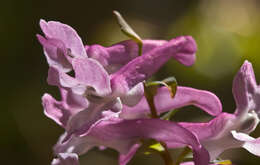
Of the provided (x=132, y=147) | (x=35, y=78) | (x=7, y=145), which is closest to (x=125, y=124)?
(x=132, y=147)

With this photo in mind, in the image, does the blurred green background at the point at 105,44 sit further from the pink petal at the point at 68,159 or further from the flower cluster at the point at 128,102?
the pink petal at the point at 68,159

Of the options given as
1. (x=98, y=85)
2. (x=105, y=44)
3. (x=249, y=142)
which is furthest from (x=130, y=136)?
(x=105, y=44)

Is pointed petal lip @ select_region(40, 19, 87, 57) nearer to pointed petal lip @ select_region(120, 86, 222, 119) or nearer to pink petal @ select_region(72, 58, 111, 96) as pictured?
pink petal @ select_region(72, 58, 111, 96)

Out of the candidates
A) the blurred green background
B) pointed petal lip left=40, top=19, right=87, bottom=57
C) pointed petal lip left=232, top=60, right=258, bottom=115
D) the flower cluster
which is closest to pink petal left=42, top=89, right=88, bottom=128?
the flower cluster

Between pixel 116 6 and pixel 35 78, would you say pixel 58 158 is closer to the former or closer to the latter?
pixel 35 78

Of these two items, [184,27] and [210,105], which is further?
[184,27]

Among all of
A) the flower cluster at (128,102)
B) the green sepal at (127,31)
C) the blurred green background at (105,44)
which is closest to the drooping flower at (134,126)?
the flower cluster at (128,102)
